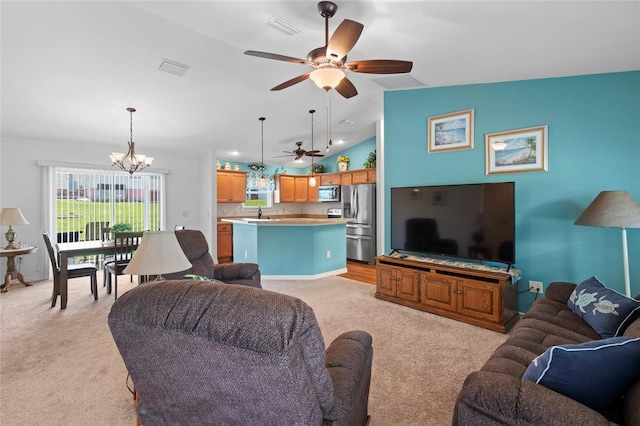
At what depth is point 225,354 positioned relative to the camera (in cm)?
80

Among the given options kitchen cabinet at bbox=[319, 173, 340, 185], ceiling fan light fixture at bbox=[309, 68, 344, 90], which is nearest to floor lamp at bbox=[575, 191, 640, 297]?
ceiling fan light fixture at bbox=[309, 68, 344, 90]

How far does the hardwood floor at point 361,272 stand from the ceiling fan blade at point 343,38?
11.9ft

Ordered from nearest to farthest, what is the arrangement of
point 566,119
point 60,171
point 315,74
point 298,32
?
point 315,74
point 298,32
point 566,119
point 60,171

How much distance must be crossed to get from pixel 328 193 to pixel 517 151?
4.66m

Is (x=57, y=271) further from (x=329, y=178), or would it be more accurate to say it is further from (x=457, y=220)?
(x=329, y=178)

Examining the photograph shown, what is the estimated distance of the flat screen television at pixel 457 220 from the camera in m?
3.23

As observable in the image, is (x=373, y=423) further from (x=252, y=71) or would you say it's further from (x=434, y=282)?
(x=252, y=71)

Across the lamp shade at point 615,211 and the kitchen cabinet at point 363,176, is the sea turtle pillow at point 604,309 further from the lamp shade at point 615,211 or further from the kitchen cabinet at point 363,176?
the kitchen cabinet at point 363,176

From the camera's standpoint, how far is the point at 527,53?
279 cm

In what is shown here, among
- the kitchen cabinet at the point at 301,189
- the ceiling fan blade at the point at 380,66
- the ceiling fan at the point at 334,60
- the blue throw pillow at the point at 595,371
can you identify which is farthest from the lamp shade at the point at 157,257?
the kitchen cabinet at the point at 301,189

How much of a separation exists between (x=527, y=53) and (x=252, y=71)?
2.89 meters

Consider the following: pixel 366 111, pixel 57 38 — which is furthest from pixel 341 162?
pixel 57 38

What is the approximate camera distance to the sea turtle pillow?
177cm

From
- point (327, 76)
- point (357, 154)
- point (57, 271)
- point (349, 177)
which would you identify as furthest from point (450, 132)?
point (57, 271)
